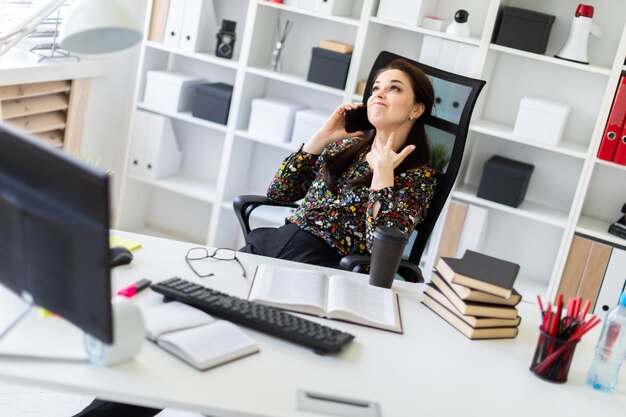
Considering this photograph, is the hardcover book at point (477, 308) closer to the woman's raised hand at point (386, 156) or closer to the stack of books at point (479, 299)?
the stack of books at point (479, 299)

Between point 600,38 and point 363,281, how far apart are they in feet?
6.49

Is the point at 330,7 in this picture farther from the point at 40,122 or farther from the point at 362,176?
the point at 40,122

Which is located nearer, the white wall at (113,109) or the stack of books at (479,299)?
the stack of books at (479,299)

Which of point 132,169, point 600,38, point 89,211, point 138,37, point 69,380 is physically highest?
point 600,38

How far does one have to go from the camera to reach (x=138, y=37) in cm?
185

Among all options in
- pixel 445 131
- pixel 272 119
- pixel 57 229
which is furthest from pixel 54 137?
pixel 57 229

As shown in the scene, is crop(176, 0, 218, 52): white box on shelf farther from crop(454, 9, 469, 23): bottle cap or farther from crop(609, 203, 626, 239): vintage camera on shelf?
crop(609, 203, 626, 239): vintage camera on shelf

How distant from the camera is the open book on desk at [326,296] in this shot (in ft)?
6.26

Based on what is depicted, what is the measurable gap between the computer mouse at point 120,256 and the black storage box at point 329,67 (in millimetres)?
1976

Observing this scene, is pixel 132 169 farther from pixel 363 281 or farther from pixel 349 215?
pixel 363 281

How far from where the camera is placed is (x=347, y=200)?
2.76 metres

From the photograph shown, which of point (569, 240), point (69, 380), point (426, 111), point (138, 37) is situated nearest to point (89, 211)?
point (69, 380)

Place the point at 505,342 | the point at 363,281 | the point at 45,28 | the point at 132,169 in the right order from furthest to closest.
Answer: the point at 132,169, the point at 45,28, the point at 363,281, the point at 505,342

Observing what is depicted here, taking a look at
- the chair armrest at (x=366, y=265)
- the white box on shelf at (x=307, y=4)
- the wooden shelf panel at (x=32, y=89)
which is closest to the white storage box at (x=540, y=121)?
the white box on shelf at (x=307, y=4)
